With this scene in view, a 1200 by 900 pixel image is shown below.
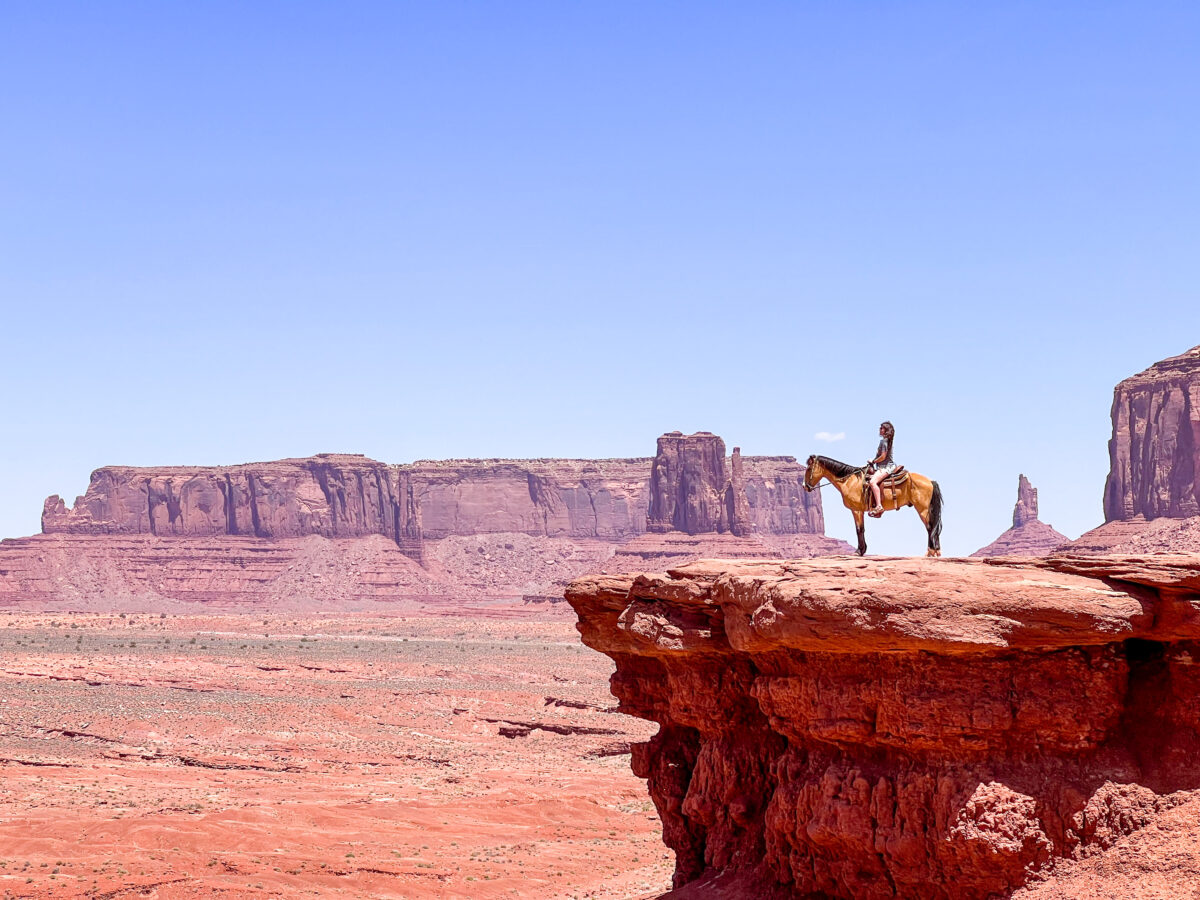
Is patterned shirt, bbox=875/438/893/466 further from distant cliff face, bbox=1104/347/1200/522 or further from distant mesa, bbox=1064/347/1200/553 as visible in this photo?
distant cliff face, bbox=1104/347/1200/522

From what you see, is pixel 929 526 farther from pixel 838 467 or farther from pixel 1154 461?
→ pixel 1154 461

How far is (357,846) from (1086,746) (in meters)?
13.2

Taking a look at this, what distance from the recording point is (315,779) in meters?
31.2

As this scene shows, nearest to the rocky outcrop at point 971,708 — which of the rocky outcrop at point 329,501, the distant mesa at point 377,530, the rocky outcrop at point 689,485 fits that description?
the distant mesa at point 377,530

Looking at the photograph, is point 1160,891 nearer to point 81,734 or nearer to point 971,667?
point 971,667

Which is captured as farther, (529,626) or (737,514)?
(737,514)

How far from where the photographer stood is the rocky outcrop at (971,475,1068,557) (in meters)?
176

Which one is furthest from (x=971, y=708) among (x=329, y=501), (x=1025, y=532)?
(x=1025, y=532)

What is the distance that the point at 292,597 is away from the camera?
500ft

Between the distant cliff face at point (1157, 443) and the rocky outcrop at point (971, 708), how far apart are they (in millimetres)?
97877

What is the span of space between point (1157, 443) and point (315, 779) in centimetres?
8907

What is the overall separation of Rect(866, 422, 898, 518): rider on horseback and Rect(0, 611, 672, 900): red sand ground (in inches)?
236

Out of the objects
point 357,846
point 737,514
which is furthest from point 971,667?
point 737,514

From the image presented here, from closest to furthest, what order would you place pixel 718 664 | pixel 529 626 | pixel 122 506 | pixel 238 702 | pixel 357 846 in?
pixel 718 664 < pixel 357 846 < pixel 238 702 < pixel 529 626 < pixel 122 506
